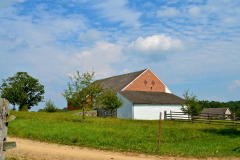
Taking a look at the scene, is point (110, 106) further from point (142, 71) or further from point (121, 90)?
point (142, 71)

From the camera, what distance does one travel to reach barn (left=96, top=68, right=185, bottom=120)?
4006cm

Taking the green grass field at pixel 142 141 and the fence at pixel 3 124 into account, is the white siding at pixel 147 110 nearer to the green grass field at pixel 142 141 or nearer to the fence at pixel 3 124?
the green grass field at pixel 142 141

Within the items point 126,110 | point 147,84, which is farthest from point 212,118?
point 147,84

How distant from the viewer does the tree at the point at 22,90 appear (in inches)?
2124

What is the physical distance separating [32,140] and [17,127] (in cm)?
496

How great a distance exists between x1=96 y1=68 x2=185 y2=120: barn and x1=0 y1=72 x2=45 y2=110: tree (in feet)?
72.9

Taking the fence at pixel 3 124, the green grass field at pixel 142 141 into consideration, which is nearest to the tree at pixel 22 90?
the green grass field at pixel 142 141

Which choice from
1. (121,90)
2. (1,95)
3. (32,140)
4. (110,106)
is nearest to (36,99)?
(1,95)

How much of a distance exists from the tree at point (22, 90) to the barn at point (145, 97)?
2221 cm

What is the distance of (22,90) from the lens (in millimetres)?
57469

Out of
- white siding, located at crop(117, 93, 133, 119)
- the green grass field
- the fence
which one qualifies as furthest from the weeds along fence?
the fence

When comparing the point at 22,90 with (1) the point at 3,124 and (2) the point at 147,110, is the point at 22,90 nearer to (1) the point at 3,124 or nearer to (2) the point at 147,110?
(2) the point at 147,110

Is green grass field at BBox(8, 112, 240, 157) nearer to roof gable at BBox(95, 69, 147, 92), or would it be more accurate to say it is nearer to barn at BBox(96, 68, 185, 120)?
barn at BBox(96, 68, 185, 120)

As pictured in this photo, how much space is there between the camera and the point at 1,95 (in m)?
53.8
